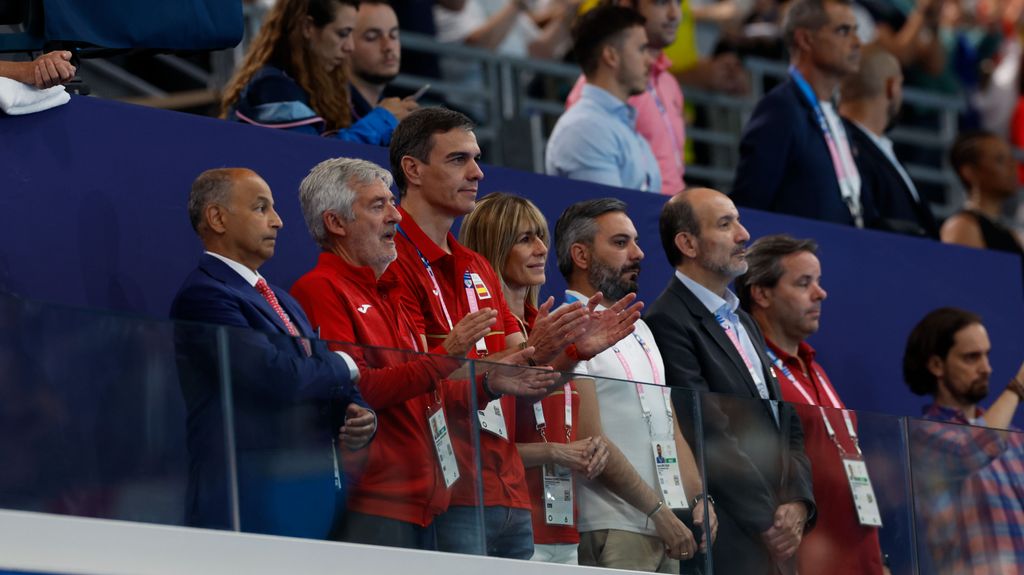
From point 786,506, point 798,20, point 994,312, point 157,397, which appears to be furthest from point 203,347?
point 994,312

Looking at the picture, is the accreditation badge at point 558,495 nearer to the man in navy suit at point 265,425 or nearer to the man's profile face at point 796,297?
the man in navy suit at point 265,425

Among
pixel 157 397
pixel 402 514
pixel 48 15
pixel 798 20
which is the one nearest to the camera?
pixel 157 397

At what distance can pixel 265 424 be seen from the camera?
4430 mm

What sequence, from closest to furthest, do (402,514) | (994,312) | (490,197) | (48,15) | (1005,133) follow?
(402,514)
(48,15)
(490,197)
(994,312)
(1005,133)

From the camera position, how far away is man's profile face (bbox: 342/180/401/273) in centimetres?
514

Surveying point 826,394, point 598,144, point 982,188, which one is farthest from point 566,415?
point 982,188

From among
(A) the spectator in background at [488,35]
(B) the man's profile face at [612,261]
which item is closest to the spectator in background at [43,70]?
(B) the man's profile face at [612,261]

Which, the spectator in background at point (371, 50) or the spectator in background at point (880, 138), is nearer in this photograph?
the spectator in background at point (371, 50)

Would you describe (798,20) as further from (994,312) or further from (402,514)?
(402,514)

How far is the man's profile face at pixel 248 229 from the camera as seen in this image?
16.5 feet

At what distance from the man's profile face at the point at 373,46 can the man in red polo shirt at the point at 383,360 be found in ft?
4.84

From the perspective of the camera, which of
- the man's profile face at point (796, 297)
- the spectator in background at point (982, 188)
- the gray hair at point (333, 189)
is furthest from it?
the spectator in background at point (982, 188)

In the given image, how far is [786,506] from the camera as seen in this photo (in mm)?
5371

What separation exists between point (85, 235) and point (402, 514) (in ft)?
4.82
